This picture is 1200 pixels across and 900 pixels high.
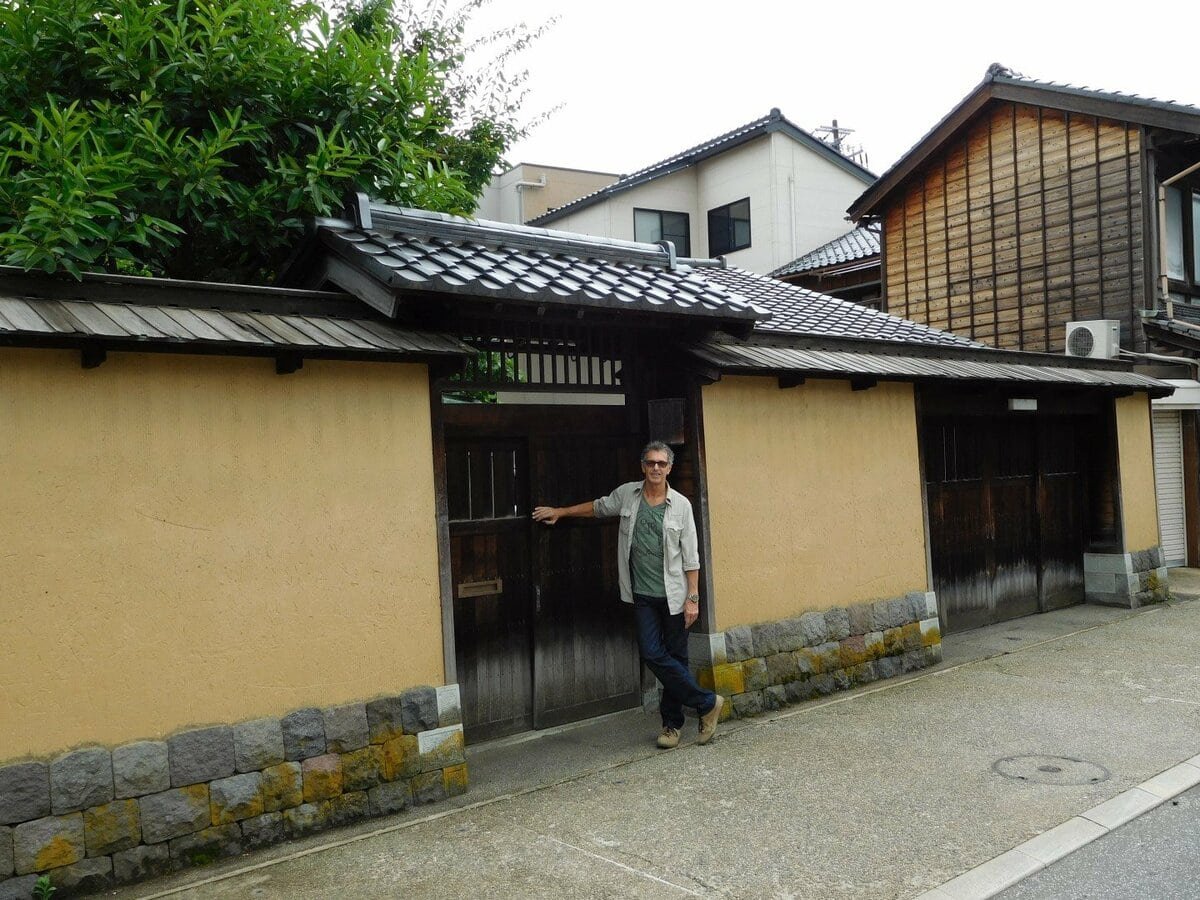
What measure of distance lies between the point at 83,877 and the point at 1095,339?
13971 millimetres

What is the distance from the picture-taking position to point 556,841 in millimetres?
5168

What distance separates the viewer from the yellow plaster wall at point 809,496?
309 inches

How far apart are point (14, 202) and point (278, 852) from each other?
4.13 meters

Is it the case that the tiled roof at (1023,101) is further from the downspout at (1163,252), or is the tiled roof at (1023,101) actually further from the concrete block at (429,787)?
the concrete block at (429,787)

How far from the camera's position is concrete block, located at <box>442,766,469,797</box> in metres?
5.91

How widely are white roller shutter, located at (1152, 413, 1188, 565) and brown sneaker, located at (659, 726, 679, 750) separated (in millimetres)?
11846

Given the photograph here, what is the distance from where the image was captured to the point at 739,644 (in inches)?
305

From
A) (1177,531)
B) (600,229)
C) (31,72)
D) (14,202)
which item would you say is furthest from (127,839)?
(600,229)

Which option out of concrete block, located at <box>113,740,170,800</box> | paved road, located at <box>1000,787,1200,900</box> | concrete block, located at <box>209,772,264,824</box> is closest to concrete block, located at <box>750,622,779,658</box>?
paved road, located at <box>1000,787,1200,900</box>

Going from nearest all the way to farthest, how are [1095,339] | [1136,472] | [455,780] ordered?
[455,780], [1136,472], [1095,339]

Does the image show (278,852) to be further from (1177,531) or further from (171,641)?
(1177,531)

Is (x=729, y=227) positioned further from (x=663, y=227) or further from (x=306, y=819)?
(x=306, y=819)

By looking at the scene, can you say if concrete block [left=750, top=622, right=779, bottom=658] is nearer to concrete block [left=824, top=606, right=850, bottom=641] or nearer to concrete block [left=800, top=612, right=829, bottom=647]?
concrete block [left=800, top=612, right=829, bottom=647]

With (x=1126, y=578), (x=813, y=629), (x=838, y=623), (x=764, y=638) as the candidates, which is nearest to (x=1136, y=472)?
(x=1126, y=578)
